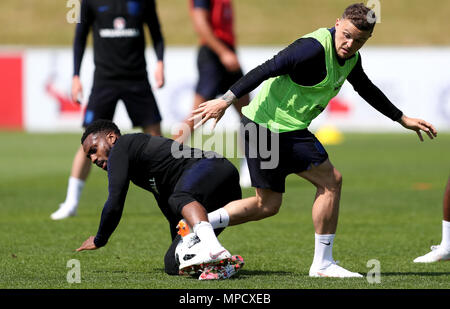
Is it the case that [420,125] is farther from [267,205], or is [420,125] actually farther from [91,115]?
[91,115]

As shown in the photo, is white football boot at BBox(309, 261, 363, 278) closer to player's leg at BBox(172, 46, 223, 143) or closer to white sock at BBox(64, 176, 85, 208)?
white sock at BBox(64, 176, 85, 208)

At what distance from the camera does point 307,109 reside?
5633mm

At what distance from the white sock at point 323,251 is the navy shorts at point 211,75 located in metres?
4.58

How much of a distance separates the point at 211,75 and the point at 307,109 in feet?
15.0

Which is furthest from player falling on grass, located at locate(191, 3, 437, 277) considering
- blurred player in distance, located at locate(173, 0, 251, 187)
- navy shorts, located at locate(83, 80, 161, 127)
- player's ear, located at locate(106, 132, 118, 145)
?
blurred player in distance, located at locate(173, 0, 251, 187)

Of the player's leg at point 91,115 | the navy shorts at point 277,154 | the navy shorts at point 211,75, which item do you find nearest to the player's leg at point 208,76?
the navy shorts at point 211,75

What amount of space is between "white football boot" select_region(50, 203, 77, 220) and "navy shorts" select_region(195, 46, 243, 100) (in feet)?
7.44

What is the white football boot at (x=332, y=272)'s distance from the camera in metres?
5.53

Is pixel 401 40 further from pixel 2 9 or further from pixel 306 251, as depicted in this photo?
pixel 306 251

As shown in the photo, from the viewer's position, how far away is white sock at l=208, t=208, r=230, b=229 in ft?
18.8

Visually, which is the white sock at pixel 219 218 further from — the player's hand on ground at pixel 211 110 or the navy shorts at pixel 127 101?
the navy shorts at pixel 127 101

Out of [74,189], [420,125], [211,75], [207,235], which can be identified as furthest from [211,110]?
[211,75]
